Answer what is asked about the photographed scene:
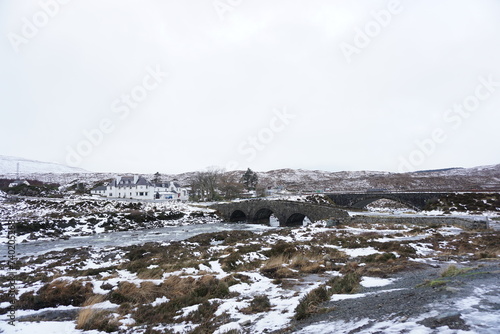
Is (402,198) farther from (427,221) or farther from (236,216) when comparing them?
(236,216)

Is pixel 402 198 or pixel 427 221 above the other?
pixel 402 198

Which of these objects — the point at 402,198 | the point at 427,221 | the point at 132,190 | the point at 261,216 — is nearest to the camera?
the point at 427,221

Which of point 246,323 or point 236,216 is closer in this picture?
point 246,323

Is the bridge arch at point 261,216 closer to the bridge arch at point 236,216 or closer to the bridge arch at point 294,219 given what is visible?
the bridge arch at point 236,216

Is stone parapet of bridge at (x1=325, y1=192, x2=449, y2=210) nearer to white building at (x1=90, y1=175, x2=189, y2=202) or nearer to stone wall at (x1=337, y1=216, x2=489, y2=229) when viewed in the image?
stone wall at (x1=337, y1=216, x2=489, y2=229)

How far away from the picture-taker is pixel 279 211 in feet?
131

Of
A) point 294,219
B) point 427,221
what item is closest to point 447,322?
point 427,221

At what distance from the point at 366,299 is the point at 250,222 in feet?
138

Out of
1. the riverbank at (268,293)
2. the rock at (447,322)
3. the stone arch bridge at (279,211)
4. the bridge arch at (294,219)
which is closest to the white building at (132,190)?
the stone arch bridge at (279,211)

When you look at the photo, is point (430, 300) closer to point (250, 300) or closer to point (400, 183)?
point (250, 300)

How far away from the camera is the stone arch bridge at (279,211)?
106 feet

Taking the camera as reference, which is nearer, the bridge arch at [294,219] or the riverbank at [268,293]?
the riverbank at [268,293]

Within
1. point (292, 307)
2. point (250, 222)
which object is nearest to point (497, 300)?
point (292, 307)

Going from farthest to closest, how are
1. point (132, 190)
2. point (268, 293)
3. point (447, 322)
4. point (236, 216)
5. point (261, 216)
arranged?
point (132, 190)
point (236, 216)
point (261, 216)
point (268, 293)
point (447, 322)
